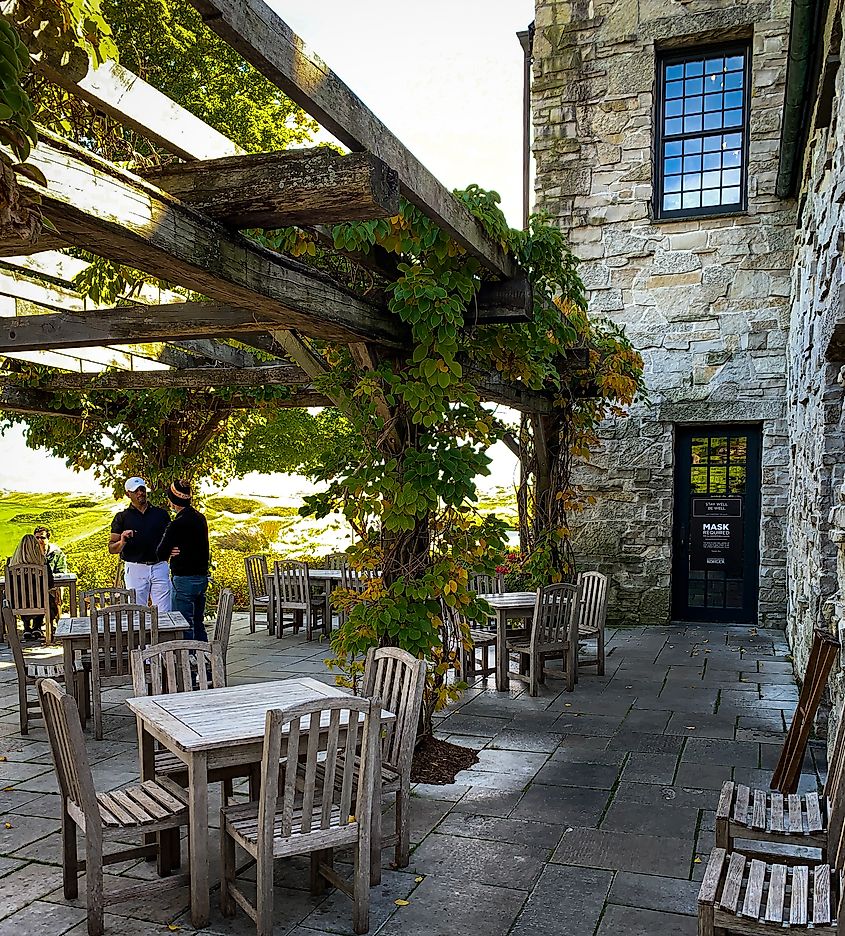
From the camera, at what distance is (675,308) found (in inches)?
397

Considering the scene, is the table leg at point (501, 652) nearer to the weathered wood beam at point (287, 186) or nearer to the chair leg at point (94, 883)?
the chair leg at point (94, 883)

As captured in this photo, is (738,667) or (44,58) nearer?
(44,58)

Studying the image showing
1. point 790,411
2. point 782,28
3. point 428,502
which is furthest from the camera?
point 782,28

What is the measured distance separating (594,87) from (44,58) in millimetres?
9449

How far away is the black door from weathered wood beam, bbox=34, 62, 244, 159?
796 cm

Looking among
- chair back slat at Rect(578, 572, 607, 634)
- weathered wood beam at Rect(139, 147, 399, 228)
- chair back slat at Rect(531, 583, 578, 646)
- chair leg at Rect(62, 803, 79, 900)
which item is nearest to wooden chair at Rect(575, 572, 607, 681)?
chair back slat at Rect(578, 572, 607, 634)

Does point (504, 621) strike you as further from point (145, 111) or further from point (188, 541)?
point (145, 111)

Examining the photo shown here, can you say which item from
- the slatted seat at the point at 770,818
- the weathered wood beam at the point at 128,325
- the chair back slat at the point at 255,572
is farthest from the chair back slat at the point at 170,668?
the chair back slat at the point at 255,572

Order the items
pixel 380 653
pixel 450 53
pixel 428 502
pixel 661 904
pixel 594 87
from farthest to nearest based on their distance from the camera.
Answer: pixel 450 53
pixel 594 87
pixel 428 502
pixel 380 653
pixel 661 904

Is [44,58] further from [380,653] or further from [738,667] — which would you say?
[738,667]

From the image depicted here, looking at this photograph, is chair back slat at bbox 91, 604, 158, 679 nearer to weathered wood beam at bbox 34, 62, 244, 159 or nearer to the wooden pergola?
the wooden pergola

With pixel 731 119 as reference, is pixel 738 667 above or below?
below

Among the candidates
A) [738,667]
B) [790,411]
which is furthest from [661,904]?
[790,411]

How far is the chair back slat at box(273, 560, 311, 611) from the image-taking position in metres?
8.93
